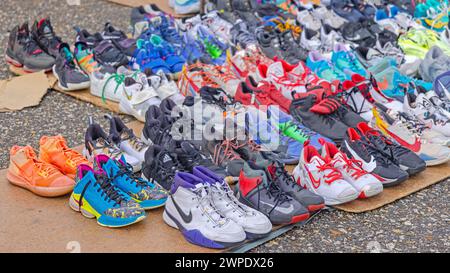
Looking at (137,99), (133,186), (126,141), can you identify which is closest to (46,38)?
(137,99)

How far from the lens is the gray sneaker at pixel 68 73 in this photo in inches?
192

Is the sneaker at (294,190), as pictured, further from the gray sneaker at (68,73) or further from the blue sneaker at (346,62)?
the gray sneaker at (68,73)

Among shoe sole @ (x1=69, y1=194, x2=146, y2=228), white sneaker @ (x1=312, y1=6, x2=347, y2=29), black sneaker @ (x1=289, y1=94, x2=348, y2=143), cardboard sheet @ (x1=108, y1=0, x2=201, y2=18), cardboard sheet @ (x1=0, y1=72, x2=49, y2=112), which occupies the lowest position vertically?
cardboard sheet @ (x1=108, y1=0, x2=201, y2=18)

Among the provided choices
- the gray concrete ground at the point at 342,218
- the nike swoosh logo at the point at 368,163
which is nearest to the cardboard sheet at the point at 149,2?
the gray concrete ground at the point at 342,218

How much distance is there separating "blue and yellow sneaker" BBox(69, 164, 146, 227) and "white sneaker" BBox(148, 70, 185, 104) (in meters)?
1.13

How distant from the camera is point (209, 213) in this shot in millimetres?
3295

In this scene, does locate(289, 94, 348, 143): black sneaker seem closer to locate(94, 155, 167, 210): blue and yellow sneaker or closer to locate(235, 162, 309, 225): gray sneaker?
locate(235, 162, 309, 225): gray sneaker

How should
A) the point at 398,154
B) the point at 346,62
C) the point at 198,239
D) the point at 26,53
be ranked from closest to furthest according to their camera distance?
the point at 198,239 → the point at 398,154 → the point at 346,62 → the point at 26,53

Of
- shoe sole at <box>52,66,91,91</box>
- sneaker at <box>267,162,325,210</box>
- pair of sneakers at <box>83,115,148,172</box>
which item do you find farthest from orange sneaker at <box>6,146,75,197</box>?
shoe sole at <box>52,66,91,91</box>

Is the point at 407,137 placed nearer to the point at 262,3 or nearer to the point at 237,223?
the point at 237,223

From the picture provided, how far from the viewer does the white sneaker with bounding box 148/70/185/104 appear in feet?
15.0

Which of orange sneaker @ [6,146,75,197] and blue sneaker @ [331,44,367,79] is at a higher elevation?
orange sneaker @ [6,146,75,197]

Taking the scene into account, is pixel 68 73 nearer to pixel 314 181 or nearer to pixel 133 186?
pixel 133 186

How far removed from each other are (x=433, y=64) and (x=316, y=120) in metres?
1.17
